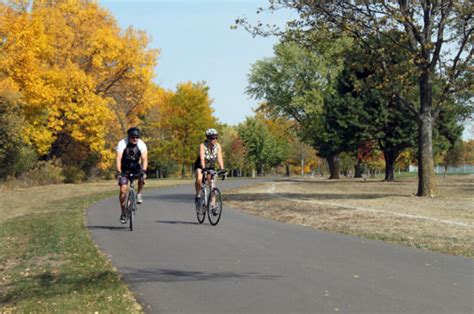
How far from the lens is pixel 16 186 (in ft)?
106

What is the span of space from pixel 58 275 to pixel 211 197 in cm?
557

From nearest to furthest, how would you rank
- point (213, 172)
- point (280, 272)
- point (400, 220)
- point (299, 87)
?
point (280, 272) → point (213, 172) → point (400, 220) → point (299, 87)

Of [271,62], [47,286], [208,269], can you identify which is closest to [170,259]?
[208,269]

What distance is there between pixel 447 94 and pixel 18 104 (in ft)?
74.8

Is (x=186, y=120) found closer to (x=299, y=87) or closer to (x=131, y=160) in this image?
(x=299, y=87)

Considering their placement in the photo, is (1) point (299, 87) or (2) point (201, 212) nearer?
(2) point (201, 212)

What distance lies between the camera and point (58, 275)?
737cm

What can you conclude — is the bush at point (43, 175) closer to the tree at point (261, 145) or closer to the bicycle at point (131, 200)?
the bicycle at point (131, 200)

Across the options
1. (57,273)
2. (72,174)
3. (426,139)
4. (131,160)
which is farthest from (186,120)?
(57,273)

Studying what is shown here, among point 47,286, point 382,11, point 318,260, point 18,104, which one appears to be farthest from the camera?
point 18,104

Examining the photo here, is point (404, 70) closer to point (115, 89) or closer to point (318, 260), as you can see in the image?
point (318, 260)

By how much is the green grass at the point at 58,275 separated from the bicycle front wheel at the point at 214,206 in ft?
9.42

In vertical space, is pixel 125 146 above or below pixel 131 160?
above

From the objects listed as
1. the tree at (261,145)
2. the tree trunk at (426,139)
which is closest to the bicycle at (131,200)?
the tree trunk at (426,139)
